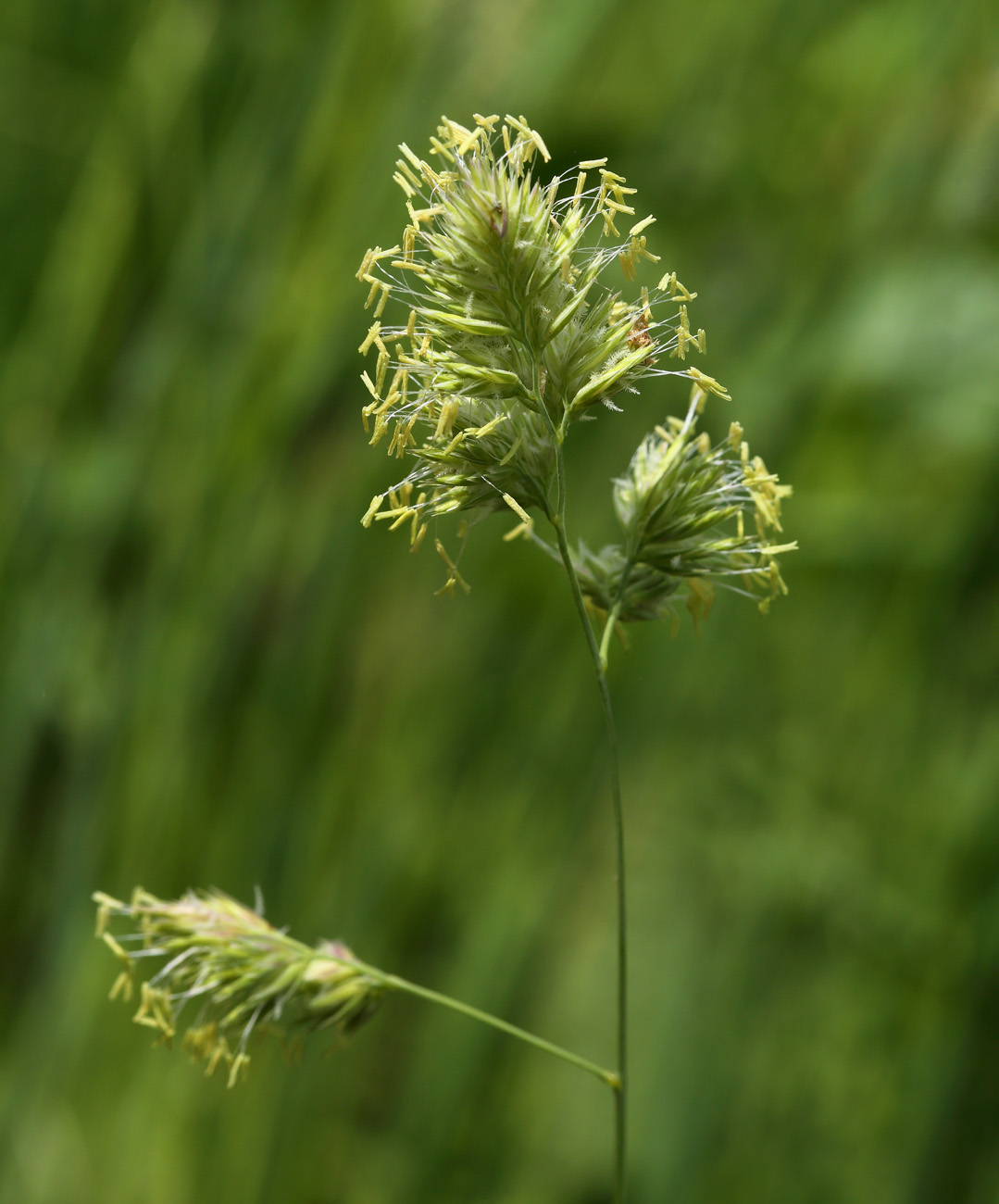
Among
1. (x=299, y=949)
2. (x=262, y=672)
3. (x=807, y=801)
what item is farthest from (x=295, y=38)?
(x=299, y=949)

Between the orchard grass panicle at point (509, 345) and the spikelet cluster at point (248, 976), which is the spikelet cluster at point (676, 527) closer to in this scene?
the orchard grass panicle at point (509, 345)

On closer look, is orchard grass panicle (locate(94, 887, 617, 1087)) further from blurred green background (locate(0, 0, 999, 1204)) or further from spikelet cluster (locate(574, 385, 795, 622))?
blurred green background (locate(0, 0, 999, 1204))

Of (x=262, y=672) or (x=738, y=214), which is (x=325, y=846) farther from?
(x=738, y=214)

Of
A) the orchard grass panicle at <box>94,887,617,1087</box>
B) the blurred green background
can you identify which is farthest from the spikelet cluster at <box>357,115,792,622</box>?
the blurred green background

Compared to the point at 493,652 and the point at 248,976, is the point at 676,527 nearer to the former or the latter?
the point at 248,976

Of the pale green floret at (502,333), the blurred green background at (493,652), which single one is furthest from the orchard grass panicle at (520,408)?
the blurred green background at (493,652)
